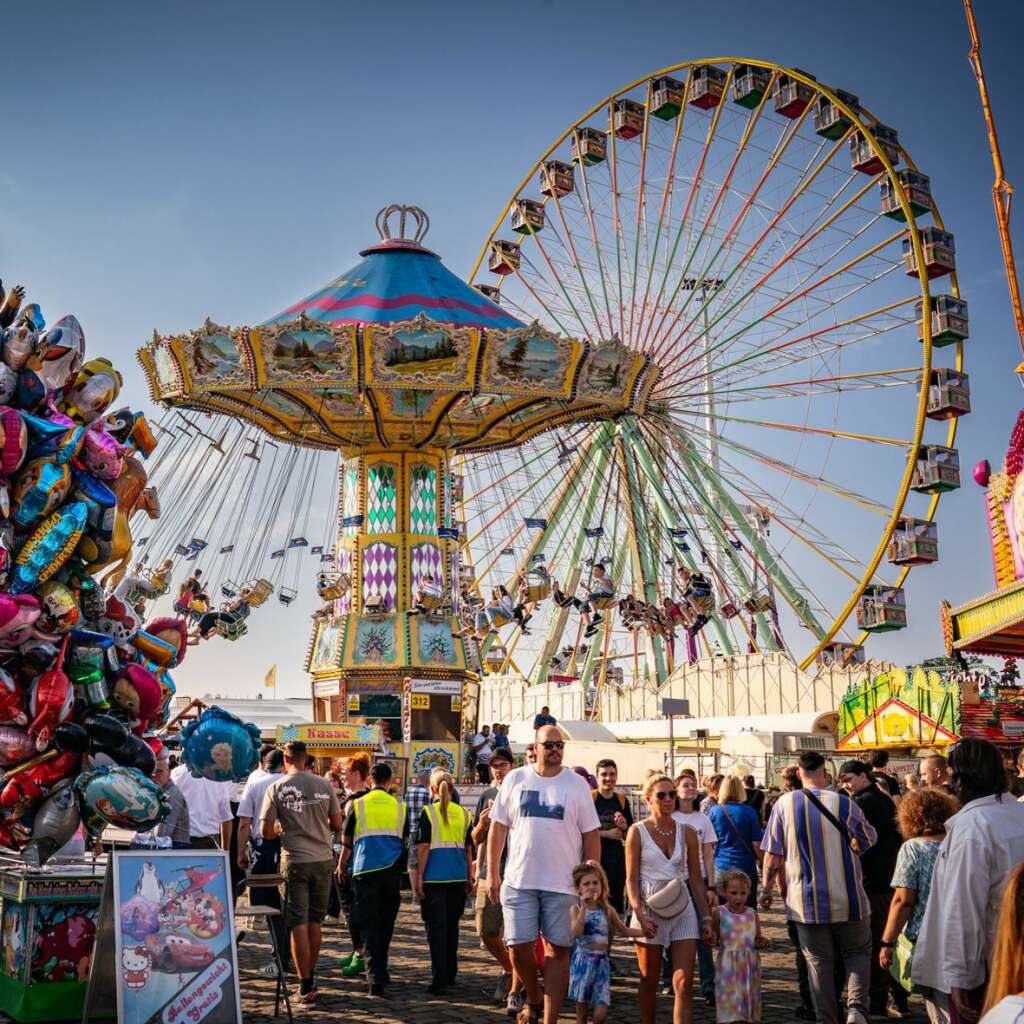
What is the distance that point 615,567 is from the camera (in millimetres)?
28281

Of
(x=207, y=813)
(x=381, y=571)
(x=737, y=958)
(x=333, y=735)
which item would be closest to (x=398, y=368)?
(x=381, y=571)

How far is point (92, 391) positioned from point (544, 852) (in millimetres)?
3771

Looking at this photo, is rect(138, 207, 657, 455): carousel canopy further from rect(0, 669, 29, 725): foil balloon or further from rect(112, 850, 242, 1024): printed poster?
rect(112, 850, 242, 1024): printed poster

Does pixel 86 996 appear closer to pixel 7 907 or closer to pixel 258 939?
pixel 7 907

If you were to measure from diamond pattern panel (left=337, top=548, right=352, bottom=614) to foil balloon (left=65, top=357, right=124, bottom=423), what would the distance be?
17.3 metres

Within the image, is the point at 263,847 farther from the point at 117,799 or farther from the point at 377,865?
the point at 117,799

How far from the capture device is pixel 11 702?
7047 millimetres

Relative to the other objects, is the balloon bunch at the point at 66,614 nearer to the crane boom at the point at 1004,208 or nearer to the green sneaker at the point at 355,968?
the green sneaker at the point at 355,968

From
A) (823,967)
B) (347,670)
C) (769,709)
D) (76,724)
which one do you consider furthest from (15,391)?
(769,709)

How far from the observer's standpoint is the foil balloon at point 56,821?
706cm

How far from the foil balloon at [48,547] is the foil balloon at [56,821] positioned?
43.8 inches

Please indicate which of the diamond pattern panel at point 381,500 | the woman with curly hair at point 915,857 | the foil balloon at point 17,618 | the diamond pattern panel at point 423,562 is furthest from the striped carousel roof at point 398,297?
the woman with curly hair at point 915,857

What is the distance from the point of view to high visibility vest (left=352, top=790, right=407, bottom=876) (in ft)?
28.5

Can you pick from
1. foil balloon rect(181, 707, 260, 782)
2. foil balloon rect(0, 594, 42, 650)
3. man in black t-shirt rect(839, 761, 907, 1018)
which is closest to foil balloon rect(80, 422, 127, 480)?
foil balloon rect(0, 594, 42, 650)
